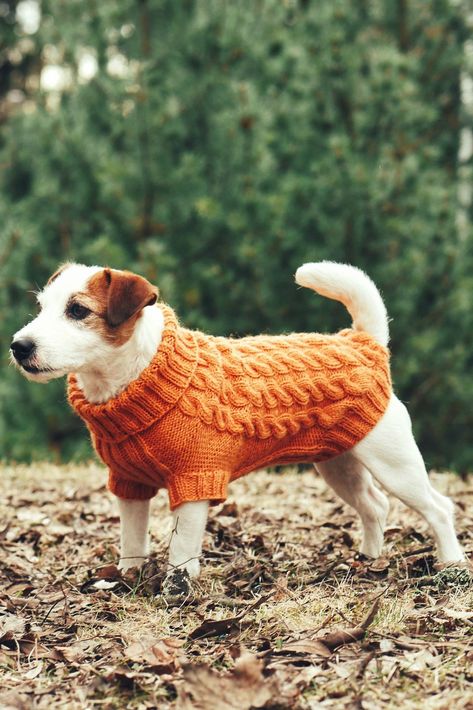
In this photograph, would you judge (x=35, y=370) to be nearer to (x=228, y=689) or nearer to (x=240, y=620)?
(x=240, y=620)

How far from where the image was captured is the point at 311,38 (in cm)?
782

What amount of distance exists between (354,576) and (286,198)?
4169mm

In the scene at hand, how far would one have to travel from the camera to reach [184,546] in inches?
136

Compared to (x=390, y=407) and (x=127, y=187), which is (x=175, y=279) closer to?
(x=127, y=187)

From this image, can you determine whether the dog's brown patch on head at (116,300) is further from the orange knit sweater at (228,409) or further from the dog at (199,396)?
the orange knit sweater at (228,409)

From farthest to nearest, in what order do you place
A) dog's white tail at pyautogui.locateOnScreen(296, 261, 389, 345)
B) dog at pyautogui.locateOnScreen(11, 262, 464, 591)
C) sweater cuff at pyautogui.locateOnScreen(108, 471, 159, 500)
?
dog's white tail at pyautogui.locateOnScreen(296, 261, 389, 345) → sweater cuff at pyautogui.locateOnScreen(108, 471, 159, 500) → dog at pyautogui.locateOnScreen(11, 262, 464, 591)

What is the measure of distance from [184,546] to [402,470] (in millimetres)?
968

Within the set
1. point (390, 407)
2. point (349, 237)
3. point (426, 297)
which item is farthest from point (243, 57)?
point (390, 407)

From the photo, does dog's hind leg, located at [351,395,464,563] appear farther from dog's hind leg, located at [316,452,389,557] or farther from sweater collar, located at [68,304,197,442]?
sweater collar, located at [68,304,197,442]

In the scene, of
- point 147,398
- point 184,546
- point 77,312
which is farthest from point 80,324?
point 184,546

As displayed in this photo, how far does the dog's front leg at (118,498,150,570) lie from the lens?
371cm

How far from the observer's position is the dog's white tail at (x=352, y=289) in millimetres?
3870

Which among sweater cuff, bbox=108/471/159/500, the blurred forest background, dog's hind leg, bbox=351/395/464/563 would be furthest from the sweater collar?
the blurred forest background

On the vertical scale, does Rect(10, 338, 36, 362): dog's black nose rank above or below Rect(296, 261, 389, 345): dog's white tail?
below
